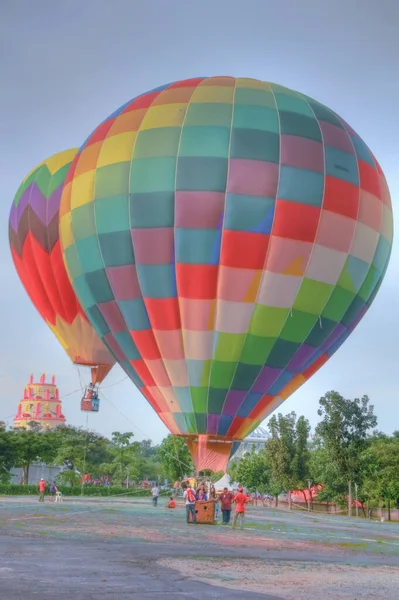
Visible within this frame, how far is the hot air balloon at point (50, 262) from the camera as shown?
100ft

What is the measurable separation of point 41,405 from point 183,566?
487 feet

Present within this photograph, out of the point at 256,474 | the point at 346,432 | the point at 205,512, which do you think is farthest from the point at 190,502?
the point at 256,474

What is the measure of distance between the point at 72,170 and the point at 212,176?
21.6ft

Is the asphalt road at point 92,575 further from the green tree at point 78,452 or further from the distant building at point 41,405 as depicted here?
the distant building at point 41,405

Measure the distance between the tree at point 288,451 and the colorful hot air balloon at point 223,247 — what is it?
3442 centimetres

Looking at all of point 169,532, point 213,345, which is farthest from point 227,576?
point 213,345

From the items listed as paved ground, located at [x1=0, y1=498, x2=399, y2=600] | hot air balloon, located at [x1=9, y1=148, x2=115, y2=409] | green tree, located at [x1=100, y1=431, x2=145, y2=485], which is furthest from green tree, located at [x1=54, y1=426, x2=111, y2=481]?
paved ground, located at [x1=0, y1=498, x2=399, y2=600]

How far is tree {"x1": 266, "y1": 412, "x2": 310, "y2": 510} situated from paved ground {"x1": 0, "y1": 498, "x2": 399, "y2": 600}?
40.1m

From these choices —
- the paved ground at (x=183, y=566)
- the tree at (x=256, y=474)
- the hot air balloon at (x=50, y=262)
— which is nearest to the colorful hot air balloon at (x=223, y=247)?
the paved ground at (x=183, y=566)

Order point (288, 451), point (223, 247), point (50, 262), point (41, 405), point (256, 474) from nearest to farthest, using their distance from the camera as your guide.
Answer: point (223, 247)
point (50, 262)
point (288, 451)
point (256, 474)
point (41, 405)

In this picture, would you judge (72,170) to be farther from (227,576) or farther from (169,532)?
(227,576)

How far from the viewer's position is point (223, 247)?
20906 millimetres

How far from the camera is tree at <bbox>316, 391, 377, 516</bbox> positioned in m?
48.6

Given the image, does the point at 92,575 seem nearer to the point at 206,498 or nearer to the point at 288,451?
the point at 206,498
